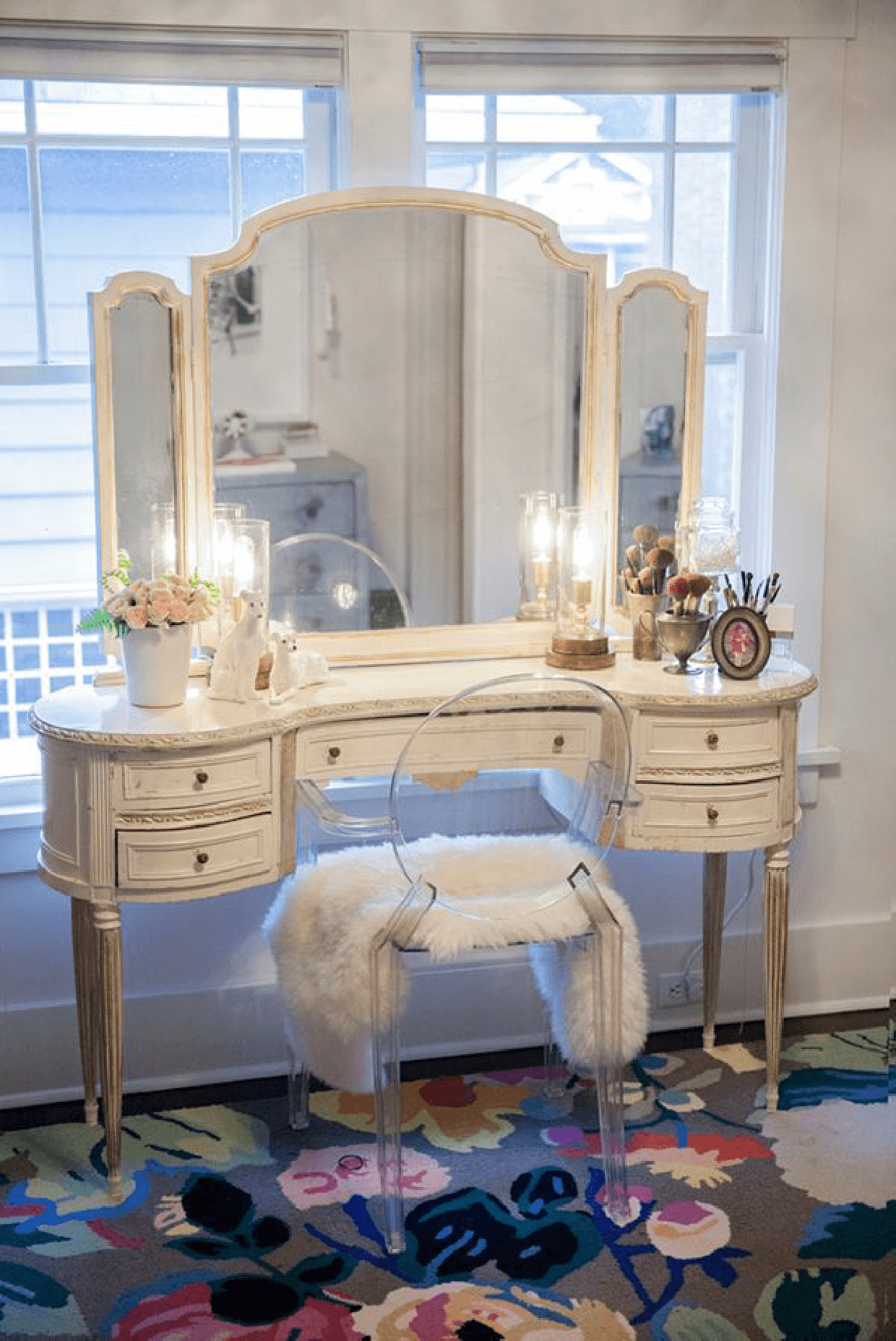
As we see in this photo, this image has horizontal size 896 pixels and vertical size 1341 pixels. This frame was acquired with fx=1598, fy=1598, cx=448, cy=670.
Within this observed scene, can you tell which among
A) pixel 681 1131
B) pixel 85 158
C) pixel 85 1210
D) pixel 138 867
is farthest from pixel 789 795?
pixel 85 158

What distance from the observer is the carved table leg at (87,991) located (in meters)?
3.05

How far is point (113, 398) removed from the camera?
300 centimetres

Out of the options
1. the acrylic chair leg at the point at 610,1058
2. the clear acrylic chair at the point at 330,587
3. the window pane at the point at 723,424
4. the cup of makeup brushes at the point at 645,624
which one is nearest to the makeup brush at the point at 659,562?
the cup of makeup brushes at the point at 645,624

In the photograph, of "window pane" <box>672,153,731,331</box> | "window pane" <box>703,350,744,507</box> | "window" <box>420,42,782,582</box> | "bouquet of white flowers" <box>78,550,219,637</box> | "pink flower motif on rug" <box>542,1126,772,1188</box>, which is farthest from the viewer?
"window pane" <box>703,350,744,507</box>

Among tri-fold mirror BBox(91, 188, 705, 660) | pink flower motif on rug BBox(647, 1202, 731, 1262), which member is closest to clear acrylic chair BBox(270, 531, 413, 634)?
tri-fold mirror BBox(91, 188, 705, 660)

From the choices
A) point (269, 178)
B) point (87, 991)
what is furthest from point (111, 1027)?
point (269, 178)

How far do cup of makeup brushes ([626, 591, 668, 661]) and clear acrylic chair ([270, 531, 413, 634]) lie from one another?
18.5 inches

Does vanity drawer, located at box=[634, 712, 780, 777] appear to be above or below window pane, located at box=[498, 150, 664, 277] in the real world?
below

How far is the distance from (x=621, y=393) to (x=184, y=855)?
4.33ft

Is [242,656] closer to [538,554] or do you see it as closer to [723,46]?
[538,554]

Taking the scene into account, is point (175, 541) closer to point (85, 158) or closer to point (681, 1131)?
point (85, 158)

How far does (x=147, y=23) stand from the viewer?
3029 millimetres

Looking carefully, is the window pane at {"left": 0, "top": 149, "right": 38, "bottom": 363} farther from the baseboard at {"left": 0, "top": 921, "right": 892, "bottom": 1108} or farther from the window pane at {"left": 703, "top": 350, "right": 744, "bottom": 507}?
the window pane at {"left": 703, "top": 350, "right": 744, "bottom": 507}

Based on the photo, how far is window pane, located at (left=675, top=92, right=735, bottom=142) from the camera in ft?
11.1
